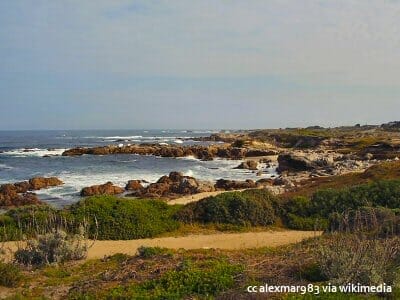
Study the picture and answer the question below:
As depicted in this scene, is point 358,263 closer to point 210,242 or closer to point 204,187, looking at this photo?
point 210,242

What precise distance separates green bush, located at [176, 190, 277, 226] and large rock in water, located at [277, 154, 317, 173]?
1120 inches

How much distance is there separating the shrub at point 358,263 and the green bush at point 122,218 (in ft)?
26.1

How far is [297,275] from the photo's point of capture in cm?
874

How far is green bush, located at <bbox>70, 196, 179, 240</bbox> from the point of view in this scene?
15547mm

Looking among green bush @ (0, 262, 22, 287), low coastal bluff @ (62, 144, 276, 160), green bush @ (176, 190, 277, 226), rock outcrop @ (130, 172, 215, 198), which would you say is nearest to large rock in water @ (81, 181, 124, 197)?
rock outcrop @ (130, 172, 215, 198)

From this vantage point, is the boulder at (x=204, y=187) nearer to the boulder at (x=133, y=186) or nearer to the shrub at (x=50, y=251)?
the boulder at (x=133, y=186)

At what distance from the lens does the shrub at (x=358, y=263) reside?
7.87m

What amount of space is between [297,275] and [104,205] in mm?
9299

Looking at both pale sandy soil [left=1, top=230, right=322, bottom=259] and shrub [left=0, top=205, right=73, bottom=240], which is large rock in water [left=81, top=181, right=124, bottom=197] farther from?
pale sandy soil [left=1, top=230, right=322, bottom=259]

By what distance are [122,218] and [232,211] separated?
386 cm

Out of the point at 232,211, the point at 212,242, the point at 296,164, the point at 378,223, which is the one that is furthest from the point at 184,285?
the point at 296,164

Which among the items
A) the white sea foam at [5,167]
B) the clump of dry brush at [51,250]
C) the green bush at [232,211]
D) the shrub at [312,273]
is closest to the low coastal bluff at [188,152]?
the white sea foam at [5,167]

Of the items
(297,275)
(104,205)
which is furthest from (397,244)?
(104,205)

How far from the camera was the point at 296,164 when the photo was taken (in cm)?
4622
